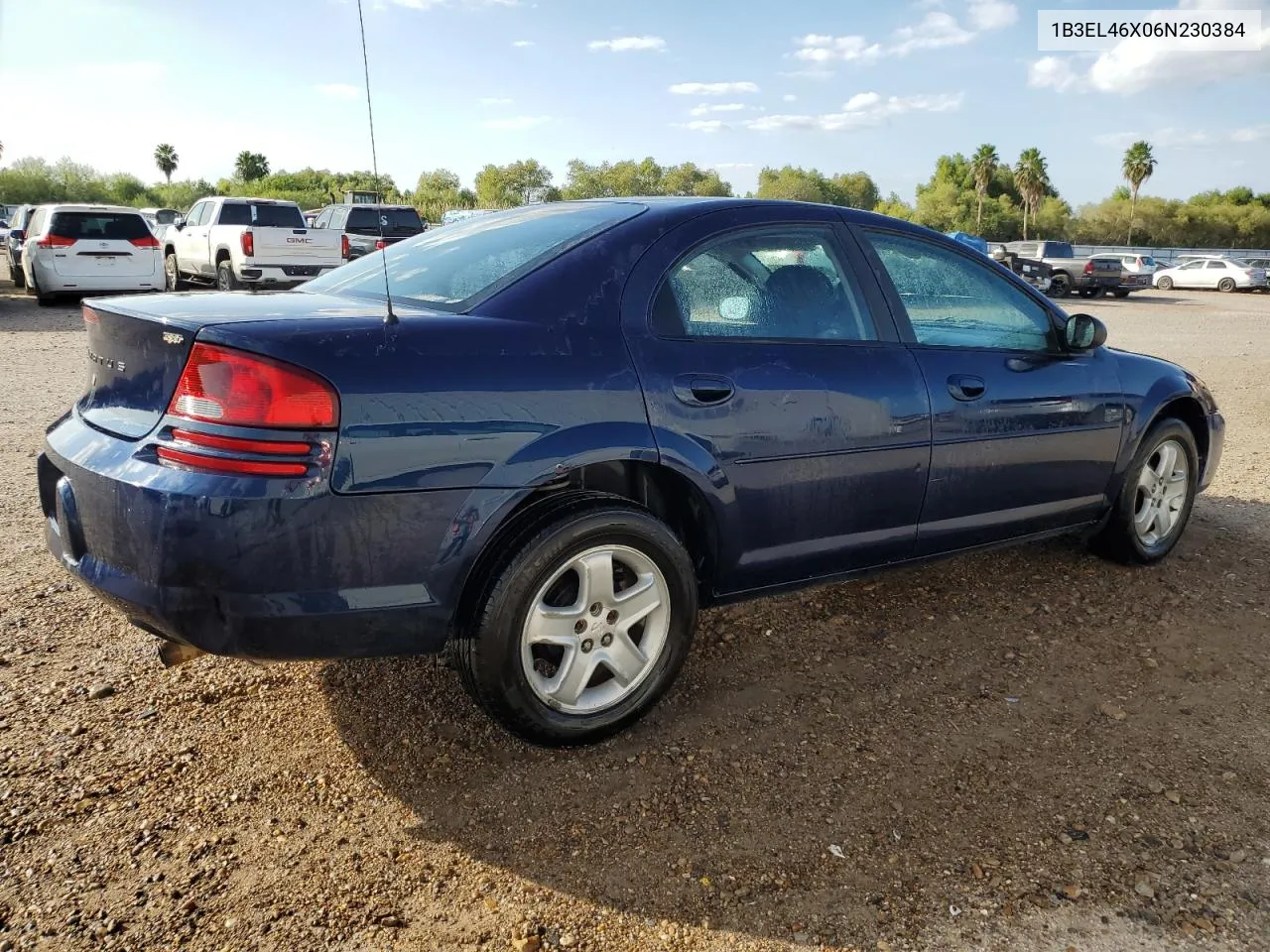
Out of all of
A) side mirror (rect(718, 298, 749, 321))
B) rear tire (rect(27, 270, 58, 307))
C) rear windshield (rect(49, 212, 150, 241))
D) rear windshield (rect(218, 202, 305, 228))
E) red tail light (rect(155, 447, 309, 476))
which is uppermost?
rear windshield (rect(218, 202, 305, 228))

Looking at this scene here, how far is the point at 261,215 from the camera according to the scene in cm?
1748

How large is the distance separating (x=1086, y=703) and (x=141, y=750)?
9.66 ft

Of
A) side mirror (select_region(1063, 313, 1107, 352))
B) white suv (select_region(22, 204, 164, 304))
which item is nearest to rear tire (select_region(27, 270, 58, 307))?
white suv (select_region(22, 204, 164, 304))

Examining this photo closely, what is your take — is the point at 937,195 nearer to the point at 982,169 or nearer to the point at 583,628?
the point at 982,169

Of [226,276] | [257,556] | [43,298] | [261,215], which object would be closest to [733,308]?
[257,556]

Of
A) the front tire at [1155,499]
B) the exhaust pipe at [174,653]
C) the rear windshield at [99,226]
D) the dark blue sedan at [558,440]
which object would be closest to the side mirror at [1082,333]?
the dark blue sedan at [558,440]

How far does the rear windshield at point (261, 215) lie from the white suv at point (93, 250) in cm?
149

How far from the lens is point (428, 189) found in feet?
336

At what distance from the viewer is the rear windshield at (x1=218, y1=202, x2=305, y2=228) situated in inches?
668

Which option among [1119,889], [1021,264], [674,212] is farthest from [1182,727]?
[1021,264]

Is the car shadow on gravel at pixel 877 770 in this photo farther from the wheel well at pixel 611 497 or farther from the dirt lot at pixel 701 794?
the wheel well at pixel 611 497

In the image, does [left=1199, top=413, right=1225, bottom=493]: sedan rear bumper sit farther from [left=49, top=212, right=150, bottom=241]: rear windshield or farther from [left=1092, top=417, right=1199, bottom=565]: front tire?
[left=49, top=212, right=150, bottom=241]: rear windshield

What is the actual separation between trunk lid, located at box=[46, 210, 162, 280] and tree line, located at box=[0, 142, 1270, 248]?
2050 inches

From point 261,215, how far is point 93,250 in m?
2.91
